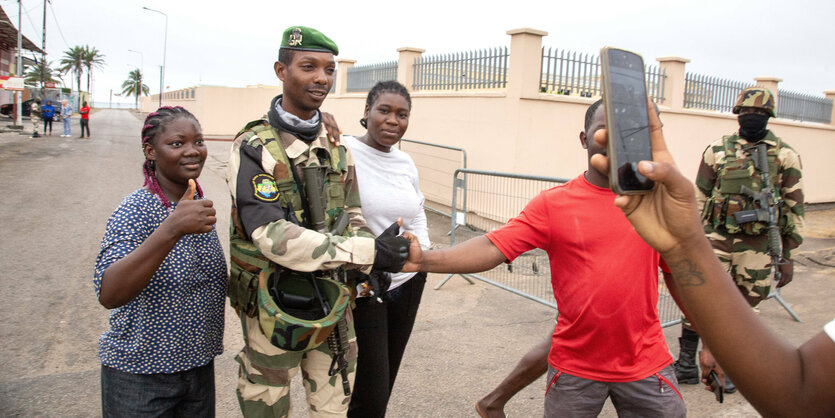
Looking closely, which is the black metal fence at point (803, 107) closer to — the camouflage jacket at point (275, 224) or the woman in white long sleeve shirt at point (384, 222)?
the woman in white long sleeve shirt at point (384, 222)

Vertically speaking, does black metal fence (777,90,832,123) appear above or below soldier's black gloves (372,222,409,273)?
above

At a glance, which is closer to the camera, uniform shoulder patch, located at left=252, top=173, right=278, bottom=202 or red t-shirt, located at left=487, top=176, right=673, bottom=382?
uniform shoulder patch, located at left=252, top=173, right=278, bottom=202

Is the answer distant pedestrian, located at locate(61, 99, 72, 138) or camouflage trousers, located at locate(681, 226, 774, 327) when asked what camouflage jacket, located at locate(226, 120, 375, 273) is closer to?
camouflage trousers, located at locate(681, 226, 774, 327)

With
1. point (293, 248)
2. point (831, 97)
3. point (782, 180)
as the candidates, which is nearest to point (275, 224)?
point (293, 248)

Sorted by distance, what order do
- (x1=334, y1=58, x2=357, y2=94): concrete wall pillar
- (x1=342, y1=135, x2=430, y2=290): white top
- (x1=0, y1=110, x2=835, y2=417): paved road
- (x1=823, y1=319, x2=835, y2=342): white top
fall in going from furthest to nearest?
A: (x1=334, y1=58, x2=357, y2=94): concrete wall pillar < (x1=0, y1=110, x2=835, y2=417): paved road < (x1=342, y1=135, x2=430, y2=290): white top < (x1=823, y1=319, x2=835, y2=342): white top

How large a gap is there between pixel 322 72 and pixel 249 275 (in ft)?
2.96

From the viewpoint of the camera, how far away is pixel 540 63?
29.9 ft

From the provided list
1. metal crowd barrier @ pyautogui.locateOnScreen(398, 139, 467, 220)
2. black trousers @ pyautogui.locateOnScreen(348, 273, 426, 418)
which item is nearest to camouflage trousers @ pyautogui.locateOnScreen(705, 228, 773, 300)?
black trousers @ pyautogui.locateOnScreen(348, 273, 426, 418)

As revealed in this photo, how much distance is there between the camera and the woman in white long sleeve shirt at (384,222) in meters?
2.79

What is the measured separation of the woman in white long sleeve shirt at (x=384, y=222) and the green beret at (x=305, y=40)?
1.86ft

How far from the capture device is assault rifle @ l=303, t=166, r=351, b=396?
7.54ft

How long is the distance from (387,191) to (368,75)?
12.9 m

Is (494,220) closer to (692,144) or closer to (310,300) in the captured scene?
(310,300)

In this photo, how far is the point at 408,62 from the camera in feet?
41.2
